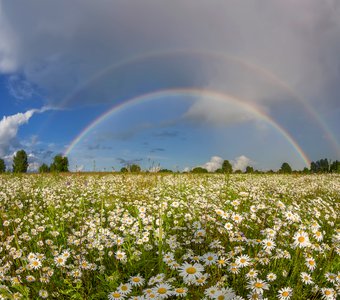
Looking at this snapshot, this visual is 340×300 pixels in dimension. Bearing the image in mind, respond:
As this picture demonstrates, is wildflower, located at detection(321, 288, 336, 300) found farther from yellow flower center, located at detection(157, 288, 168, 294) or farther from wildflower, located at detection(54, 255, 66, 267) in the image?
wildflower, located at detection(54, 255, 66, 267)

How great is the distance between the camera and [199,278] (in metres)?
2.57

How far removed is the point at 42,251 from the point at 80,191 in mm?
4693

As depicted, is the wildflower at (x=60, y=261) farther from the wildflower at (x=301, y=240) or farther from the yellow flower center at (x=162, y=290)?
the wildflower at (x=301, y=240)

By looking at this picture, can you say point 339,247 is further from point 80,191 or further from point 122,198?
point 80,191

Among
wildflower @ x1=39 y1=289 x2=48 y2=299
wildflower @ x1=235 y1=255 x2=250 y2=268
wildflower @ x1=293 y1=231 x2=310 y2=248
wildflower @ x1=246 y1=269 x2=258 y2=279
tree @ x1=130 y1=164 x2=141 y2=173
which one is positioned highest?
tree @ x1=130 y1=164 x2=141 y2=173

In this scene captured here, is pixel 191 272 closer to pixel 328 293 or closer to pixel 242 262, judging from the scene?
pixel 242 262

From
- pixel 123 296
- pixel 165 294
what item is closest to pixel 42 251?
pixel 123 296

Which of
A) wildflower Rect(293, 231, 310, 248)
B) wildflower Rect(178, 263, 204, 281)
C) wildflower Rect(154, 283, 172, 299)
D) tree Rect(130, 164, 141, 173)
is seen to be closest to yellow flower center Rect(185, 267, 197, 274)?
wildflower Rect(178, 263, 204, 281)

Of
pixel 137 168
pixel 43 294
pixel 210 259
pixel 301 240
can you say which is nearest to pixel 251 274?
pixel 210 259

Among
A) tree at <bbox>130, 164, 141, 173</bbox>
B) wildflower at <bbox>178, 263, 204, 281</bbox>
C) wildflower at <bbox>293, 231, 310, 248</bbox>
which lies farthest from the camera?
tree at <bbox>130, 164, 141, 173</bbox>

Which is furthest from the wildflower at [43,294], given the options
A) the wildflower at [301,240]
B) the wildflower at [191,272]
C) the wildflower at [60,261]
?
the wildflower at [301,240]

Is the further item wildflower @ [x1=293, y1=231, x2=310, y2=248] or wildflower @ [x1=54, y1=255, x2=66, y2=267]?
wildflower @ [x1=54, y1=255, x2=66, y2=267]

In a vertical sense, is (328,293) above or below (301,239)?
below

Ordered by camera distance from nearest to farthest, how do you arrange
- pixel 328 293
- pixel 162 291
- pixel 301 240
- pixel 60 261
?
1. pixel 162 291
2. pixel 328 293
3. pixel 301 240
4. pixel 60 261
